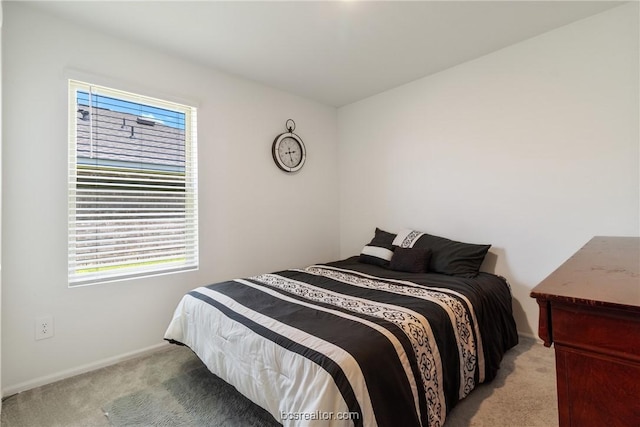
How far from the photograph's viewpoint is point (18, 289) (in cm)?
189

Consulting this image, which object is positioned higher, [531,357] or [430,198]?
[430,198]

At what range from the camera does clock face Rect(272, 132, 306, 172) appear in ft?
10.6

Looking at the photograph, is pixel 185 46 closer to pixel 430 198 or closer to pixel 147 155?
pixel 147 155

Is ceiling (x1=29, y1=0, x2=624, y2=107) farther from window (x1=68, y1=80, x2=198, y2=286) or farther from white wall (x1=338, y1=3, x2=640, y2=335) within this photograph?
window (x1=68, y1=80, x2=198, y2=286)

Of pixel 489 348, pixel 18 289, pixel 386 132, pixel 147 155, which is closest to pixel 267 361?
pixel 489 348

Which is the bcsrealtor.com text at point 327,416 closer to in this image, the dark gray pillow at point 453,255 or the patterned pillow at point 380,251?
the dark gray pillow at point 453,255

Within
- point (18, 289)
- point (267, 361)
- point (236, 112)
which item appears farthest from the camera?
point (236, 112)

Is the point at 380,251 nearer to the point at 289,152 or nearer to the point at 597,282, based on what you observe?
the point at 289,152

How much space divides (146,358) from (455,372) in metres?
2.20

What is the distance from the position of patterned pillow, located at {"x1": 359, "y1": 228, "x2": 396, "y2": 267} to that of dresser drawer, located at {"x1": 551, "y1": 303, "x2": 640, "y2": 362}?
207cm

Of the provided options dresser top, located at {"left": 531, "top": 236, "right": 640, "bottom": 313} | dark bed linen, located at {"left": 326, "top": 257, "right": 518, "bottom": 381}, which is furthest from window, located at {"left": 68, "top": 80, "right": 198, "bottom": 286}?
dresser top, located at {"left": 531, "top": 236, "right": 640, "bottom": 313}

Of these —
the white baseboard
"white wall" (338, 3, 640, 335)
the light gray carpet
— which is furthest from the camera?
"white wall" (338, 3, 640, 335)

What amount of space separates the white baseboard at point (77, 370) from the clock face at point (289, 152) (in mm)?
2030

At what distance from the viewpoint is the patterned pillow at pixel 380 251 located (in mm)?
2865
